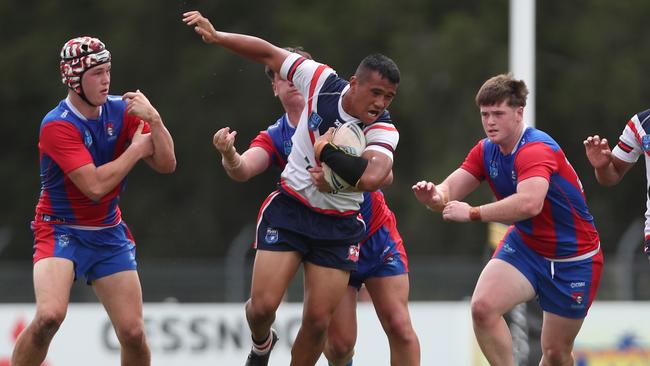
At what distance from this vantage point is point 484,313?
326 inches

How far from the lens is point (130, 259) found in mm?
8336

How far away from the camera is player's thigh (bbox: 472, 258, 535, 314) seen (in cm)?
830

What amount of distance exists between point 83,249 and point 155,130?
2.87 feet

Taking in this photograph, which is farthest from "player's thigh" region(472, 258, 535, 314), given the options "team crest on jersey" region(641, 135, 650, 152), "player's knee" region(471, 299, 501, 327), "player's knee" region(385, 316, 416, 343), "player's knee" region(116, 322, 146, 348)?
"player's knee" region(116, 322, 146, 348)

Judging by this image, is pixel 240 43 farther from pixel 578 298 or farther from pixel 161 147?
pixel 578 298

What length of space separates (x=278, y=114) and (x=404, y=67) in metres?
2.72

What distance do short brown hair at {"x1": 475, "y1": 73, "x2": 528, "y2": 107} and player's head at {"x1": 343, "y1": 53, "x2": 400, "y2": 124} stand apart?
0.71 m

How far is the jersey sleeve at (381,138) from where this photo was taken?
7863mm

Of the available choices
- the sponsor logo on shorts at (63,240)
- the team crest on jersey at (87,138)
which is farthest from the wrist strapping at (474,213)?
the sponsor logo on shorts at (63,240)

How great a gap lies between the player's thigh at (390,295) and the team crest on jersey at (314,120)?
1227mm

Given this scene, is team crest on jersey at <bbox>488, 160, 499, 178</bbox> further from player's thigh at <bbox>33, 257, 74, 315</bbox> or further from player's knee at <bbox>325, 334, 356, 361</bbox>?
player's thigh at <bbox>33, 257, 74, 315</bbox>

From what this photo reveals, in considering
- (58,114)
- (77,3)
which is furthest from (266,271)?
(77,3)

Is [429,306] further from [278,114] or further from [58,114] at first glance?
[278,114]

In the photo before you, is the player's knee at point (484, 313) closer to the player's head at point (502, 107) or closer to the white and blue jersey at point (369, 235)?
the white and blue jersey at point (369, 235)
